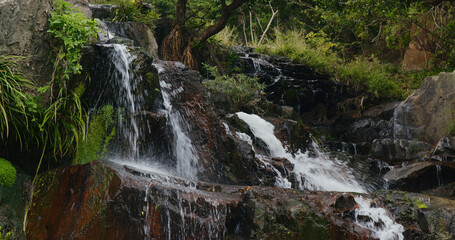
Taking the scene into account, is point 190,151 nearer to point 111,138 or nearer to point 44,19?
point 111,138

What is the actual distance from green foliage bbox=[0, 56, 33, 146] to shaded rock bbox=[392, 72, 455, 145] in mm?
8538

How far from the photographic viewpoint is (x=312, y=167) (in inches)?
315

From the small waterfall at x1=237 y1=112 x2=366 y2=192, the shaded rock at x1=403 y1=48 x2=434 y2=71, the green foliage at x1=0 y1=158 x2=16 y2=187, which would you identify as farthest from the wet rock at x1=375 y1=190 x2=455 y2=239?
the shaded rock at x1=403 y1=48 x2=434 y2=71

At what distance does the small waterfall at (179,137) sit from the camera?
19.5 feet

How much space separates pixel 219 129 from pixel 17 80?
A: 10.6ft

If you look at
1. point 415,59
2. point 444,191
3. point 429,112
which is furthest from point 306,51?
point 444,191

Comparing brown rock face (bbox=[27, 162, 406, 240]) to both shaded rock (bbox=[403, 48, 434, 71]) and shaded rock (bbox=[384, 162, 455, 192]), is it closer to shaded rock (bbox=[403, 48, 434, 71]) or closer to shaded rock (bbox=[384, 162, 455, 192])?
shaded rock (bbox=[384, 162, 455, 192])

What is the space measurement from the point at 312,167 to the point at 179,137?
3208 millimetres

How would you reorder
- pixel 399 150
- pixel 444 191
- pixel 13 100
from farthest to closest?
→ pixel 399 150 → pixel 444 191 → pixel 13 100

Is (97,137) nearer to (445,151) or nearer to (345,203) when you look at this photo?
(345,203)

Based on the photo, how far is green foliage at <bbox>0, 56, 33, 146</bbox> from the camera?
3.87m

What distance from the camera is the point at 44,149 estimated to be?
13.5 ft

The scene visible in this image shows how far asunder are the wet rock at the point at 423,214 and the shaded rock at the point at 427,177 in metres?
2.35

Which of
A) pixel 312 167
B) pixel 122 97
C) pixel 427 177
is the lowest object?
pixel 312 167
